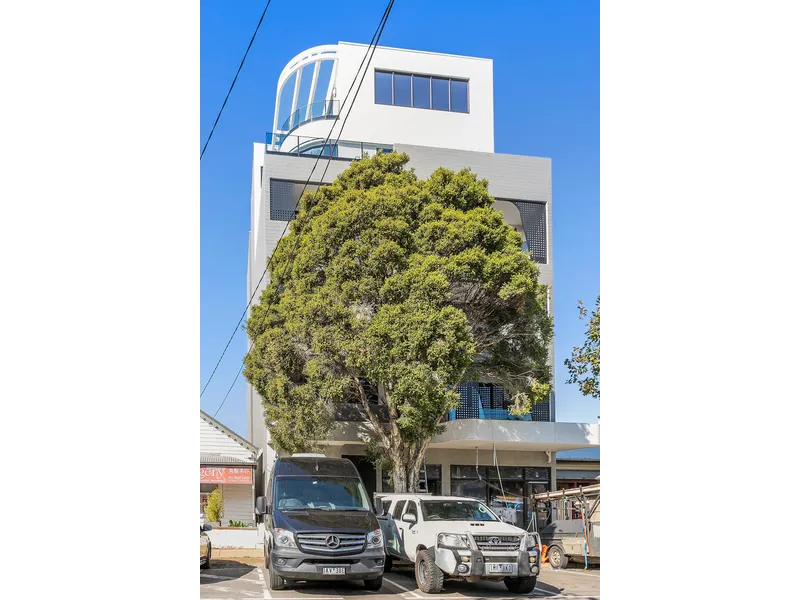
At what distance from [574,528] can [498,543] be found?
593 centimetres

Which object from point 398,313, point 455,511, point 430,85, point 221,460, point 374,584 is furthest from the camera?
point 430,85

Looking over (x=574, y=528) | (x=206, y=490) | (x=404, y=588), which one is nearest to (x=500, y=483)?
(x=574, y=528)

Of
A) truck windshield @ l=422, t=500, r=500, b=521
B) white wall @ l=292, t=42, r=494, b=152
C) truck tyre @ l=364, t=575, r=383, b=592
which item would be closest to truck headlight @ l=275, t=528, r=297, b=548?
truck tyre @ l=364, t=575, r=383, b=592

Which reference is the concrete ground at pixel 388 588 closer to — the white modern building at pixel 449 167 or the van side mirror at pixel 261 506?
the van side mirror at pixel 261 506

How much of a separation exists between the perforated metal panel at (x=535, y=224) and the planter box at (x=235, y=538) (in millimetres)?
10079

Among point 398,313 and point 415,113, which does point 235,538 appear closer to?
point 398,313

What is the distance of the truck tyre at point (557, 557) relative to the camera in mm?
16172

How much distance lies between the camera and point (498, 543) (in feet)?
37.7

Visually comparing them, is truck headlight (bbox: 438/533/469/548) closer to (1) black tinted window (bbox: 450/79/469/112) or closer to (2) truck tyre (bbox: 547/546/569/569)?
(2) truck tyre (bbox: 547/546/569/569)

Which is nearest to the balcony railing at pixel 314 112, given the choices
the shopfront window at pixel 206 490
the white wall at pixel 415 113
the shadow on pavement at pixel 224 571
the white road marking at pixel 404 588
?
the white wall at pixel 415 113
